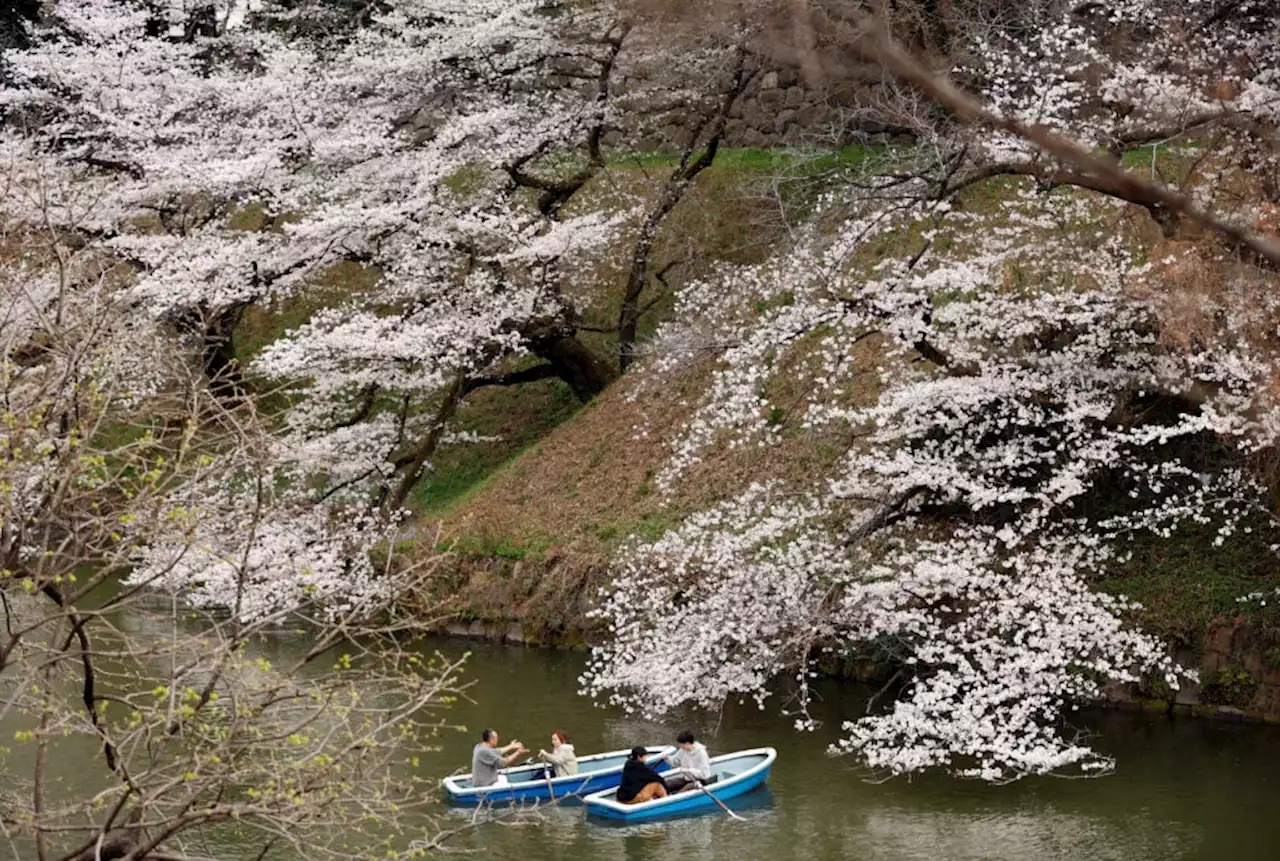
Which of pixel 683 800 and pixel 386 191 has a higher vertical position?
pixel 386 191

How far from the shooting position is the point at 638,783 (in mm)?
10461

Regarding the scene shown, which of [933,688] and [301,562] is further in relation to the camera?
[301,562]

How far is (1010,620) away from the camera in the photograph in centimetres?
1139

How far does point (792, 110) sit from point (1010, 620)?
11869 mm

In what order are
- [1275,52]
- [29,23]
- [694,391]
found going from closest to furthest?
[1275,52] → [694,391] → [29,23]

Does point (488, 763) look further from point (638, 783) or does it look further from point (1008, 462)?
point (1008, 462)

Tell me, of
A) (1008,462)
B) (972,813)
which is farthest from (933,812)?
(1008,462)

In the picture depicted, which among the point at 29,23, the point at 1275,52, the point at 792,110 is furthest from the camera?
the point at 29,23

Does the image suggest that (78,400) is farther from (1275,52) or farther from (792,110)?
(792,110)

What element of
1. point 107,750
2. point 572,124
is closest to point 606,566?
point 572,124

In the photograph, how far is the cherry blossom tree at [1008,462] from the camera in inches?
426

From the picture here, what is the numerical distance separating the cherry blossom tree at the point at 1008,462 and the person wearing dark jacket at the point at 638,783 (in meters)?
1.41

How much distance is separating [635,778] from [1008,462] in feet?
13.4

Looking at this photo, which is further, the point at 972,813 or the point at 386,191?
the point at 386,191
